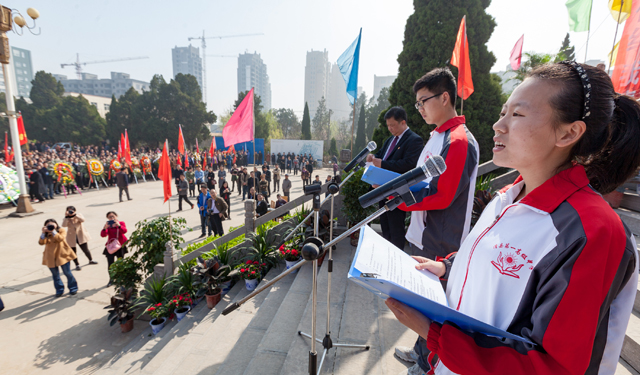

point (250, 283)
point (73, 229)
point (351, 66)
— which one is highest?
point (351, 66)

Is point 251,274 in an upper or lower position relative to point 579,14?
lower

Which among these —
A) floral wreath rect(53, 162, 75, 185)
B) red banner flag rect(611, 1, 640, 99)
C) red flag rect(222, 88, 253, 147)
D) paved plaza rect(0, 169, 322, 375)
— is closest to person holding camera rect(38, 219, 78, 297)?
paved plaza rect(0, 169, 322, 375)

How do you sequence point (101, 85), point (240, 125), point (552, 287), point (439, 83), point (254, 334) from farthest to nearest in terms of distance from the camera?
point (101, 85) < point (240, 125) < point (254, 334) < point (439, 83) < point (552, 287)

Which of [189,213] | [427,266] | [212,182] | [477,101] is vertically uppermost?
[477,101]

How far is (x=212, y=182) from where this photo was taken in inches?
565

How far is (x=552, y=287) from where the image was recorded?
80 cm

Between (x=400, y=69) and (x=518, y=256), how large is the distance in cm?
1225

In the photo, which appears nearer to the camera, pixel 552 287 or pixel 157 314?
pixel 552 287

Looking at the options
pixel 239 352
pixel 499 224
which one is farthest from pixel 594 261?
pixel 239 352

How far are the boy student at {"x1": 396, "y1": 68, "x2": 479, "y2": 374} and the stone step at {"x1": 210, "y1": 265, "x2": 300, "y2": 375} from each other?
201cm

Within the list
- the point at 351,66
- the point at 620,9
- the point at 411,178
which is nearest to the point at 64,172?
the point at 351,66

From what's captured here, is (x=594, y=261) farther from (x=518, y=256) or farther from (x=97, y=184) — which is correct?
(x=97, y=184)

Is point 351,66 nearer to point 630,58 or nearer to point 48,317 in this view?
point 630,58

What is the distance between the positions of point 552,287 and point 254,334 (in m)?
3.77
